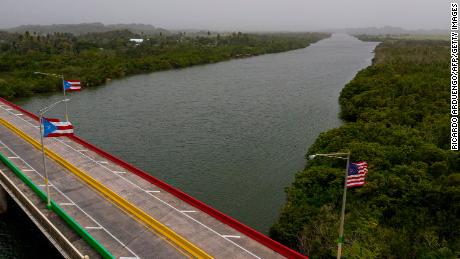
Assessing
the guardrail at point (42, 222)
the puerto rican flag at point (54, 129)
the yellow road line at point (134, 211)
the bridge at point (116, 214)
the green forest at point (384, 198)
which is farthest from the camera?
the puerto rican flag at point (54, 129)

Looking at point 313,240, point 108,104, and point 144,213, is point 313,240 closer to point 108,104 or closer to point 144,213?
point 144,213

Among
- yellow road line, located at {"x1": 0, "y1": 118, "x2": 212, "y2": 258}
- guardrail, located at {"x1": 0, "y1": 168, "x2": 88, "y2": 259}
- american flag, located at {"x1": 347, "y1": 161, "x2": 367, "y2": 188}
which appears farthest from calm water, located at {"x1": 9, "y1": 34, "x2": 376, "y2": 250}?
guardrail, located at {"x1": 0, "y1": 168, "x2": 88, "y2": 259}

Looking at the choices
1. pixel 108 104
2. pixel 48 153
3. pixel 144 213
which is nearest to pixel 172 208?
pixel 144 213

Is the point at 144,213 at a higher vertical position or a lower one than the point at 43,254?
higher

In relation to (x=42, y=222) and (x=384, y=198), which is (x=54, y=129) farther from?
(x=384, y=198)

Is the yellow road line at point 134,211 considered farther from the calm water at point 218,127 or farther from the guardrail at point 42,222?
the calm water at point 218,127

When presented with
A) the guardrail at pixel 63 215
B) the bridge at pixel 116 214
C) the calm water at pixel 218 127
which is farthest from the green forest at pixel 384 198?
the guardrail at pixel 63 215
